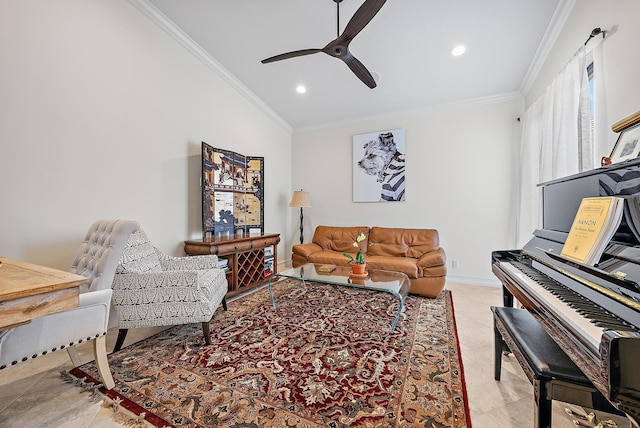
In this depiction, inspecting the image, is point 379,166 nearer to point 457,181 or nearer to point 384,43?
point 457,181

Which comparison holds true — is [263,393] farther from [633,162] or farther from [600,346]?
[633,162]

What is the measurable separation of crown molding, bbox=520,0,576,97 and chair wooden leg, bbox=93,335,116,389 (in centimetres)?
412

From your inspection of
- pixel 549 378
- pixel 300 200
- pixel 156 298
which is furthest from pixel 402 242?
pixel 156 298

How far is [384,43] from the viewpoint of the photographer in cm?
256

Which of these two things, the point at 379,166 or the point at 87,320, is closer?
the point at 87,320

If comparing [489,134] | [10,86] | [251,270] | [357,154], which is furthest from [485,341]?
[10,86]

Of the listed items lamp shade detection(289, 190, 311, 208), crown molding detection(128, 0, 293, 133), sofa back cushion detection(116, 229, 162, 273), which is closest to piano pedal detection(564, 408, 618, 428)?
sofa back cushion detection(116, 229, 162, 273)

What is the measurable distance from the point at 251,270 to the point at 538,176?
3.58m

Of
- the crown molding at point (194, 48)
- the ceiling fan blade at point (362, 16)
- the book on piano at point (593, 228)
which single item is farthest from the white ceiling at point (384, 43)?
the book on piano at point (593, 228)

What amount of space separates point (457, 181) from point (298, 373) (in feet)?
11.4

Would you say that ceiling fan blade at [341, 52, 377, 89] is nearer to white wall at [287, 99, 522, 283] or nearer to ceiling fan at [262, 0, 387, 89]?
ceiling fan at [262, 0, 387, 89]

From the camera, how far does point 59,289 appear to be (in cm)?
95

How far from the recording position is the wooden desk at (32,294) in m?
0.84

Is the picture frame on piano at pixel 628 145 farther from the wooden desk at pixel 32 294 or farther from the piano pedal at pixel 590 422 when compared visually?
the wooden desk at pixel 32 294
